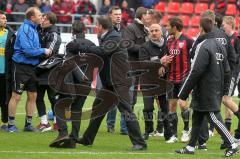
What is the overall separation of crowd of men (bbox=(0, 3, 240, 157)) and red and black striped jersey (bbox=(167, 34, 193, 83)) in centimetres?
2

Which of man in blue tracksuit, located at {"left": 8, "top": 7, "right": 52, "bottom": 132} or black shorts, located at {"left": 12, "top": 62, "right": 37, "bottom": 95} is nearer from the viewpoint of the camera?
man in blue tracksuit, located at {"left": 8, "top": 7, "right": 52, "bottom": 132}

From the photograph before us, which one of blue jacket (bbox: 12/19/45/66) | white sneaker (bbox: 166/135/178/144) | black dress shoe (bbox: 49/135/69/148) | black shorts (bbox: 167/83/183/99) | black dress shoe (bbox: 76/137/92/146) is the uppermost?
blue jacket (bbox: 12/19/45/66)

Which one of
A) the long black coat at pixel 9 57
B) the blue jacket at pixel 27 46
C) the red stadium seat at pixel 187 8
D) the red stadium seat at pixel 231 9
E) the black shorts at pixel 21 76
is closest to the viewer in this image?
the blue jacket at pixel 27 46

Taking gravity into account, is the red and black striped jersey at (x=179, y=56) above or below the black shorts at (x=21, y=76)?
above

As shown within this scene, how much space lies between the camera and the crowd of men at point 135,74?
1261 centimetres

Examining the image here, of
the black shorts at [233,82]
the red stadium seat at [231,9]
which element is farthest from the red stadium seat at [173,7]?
the black shorts at [233,82]

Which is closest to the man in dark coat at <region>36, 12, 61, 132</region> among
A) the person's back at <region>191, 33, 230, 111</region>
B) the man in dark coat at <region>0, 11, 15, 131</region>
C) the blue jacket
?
the blue jacket

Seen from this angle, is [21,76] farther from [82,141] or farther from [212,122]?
[212,122]

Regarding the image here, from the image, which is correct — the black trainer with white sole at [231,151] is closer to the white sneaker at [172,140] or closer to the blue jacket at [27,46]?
the white sneaker at [172,140]

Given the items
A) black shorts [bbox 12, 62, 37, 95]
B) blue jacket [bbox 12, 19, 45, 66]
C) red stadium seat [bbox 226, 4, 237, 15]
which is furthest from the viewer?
red stadium seat [bbox 226, 4, 237, 15]

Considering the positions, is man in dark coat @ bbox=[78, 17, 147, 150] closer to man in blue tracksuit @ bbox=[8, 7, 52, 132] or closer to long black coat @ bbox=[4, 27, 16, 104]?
man in blue tracksuit @ bbox=[8, 7, 52, 132]

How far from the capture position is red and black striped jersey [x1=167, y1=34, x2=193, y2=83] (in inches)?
573

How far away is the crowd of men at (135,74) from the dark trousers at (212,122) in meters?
0.02

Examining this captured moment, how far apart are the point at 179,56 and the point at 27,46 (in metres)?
3.08
